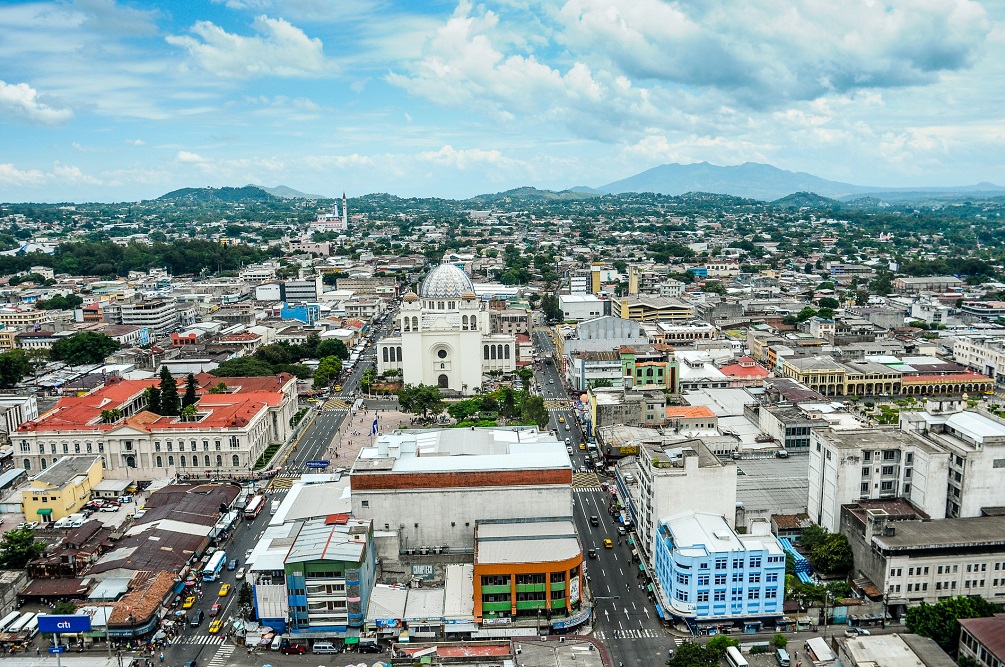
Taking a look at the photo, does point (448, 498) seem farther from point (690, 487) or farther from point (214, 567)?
point (214, 567)

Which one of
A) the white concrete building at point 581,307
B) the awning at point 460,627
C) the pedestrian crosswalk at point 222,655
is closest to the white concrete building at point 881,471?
Result: the awning at point 460,627

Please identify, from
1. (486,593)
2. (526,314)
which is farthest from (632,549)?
(526,314)

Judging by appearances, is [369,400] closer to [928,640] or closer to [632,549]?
[632,549]

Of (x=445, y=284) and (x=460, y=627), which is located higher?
(x=445, y=284)

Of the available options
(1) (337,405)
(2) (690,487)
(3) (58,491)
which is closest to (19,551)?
(3) (58,491)

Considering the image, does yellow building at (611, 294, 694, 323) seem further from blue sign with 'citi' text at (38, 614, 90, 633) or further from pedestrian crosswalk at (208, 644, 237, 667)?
blue sign with 'citi' text at (38, 614, 90, 633)
